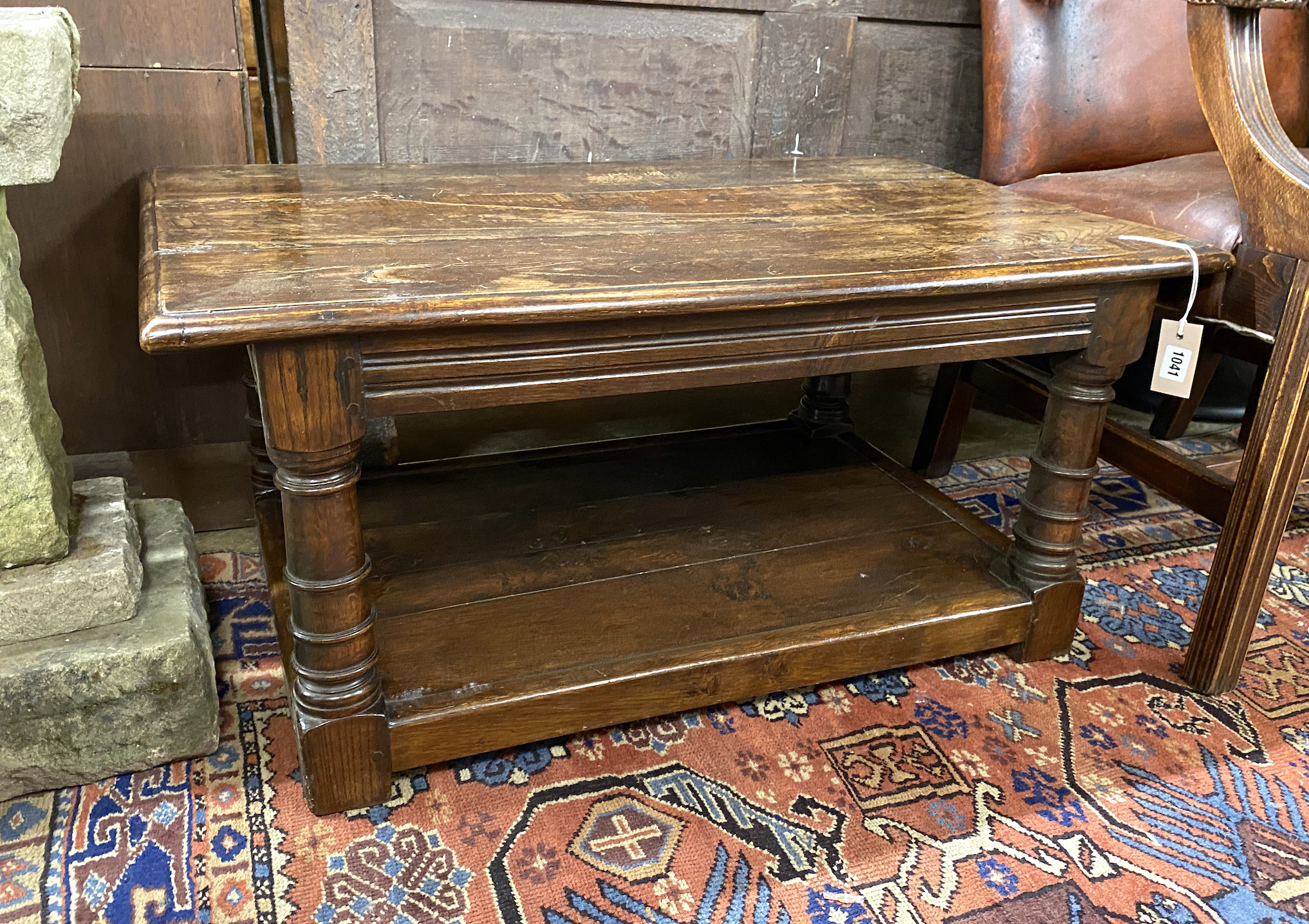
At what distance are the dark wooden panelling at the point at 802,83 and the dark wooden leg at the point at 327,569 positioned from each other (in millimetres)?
1301

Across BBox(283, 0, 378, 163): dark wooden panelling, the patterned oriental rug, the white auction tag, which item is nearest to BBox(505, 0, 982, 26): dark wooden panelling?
BBox(283, 0, 378, 163): dark wooden panelling

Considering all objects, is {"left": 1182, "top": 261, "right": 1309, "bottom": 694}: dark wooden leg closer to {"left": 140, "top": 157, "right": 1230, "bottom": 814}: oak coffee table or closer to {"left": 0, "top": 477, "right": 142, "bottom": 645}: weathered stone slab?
{"left": 140, "top": 157, "right": 1230, "bottom": 814}: oak coffee table

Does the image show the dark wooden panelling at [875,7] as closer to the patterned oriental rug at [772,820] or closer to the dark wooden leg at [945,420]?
the dark wooden leg at [945,420]

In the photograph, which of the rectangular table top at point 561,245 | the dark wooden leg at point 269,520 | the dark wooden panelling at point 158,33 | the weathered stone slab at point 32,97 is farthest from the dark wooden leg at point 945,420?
the weathered stone slab at point 32,97

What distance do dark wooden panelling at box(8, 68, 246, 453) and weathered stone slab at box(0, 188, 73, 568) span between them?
34 centimetres

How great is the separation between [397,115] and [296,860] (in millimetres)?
1249

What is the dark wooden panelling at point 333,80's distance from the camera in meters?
1.69

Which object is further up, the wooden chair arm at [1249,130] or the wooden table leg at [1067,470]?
the wooden chair arm at [1249,130]

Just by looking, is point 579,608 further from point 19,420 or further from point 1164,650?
point 1164,650

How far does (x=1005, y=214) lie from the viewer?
149 centimetres

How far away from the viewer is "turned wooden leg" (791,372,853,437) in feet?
6.80

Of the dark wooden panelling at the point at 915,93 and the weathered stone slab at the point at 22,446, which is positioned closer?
the weathered stone slab at the point at 22,446

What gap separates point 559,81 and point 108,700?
1.29 meters

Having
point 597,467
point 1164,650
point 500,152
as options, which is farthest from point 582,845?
point 500,152
